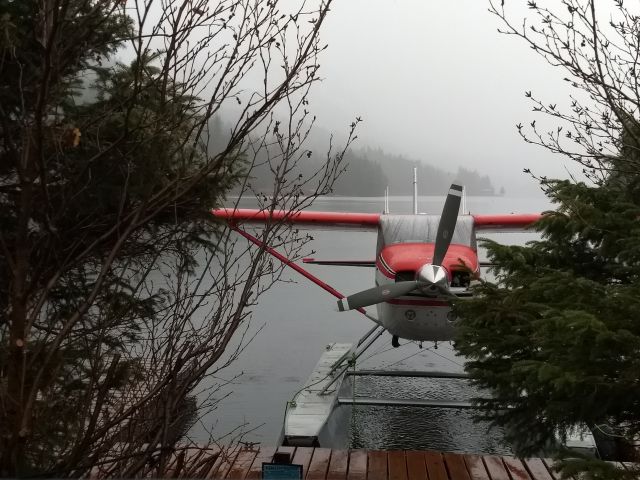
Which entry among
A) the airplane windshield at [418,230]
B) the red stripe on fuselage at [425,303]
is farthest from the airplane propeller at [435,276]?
the airplane windshield at [418,230]

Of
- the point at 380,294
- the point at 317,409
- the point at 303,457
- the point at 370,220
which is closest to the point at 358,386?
the point at 370,220

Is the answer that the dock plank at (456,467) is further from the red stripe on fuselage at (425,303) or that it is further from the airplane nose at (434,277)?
the red stripe on fuselage at (425,303)

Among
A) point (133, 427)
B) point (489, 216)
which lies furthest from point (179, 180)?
point (489, 216)

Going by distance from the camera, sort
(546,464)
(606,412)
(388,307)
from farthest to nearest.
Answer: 1. (388,307)
2. (546,464)
3. (606,412)

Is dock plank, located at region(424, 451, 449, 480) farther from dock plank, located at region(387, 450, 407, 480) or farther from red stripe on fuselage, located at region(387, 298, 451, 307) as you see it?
red stripe on fuselage, located at region(387, 298, 451, 307)

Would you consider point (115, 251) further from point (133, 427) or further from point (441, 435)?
point (441, 435)

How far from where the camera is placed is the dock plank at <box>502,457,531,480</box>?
3830 millimetres

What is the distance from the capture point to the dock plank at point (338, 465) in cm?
386

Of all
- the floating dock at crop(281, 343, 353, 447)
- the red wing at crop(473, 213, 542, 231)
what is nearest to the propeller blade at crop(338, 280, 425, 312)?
the floating dock at crop(281, 343, 353, 447)

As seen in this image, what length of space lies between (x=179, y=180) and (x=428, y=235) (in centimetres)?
557

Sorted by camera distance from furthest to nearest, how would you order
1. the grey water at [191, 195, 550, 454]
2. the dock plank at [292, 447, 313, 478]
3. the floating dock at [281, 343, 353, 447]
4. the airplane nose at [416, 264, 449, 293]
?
the grey water at [191, 195, 550, 454]
the airplane nose at [416, 264, 449, 293]
the floating dock at [281, 343, 353, 447]
the dock plank at [292, 447, 313, 478]

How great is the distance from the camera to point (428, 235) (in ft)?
21.8

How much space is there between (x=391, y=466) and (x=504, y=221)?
4.86 metres

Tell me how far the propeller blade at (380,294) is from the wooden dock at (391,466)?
197cm
